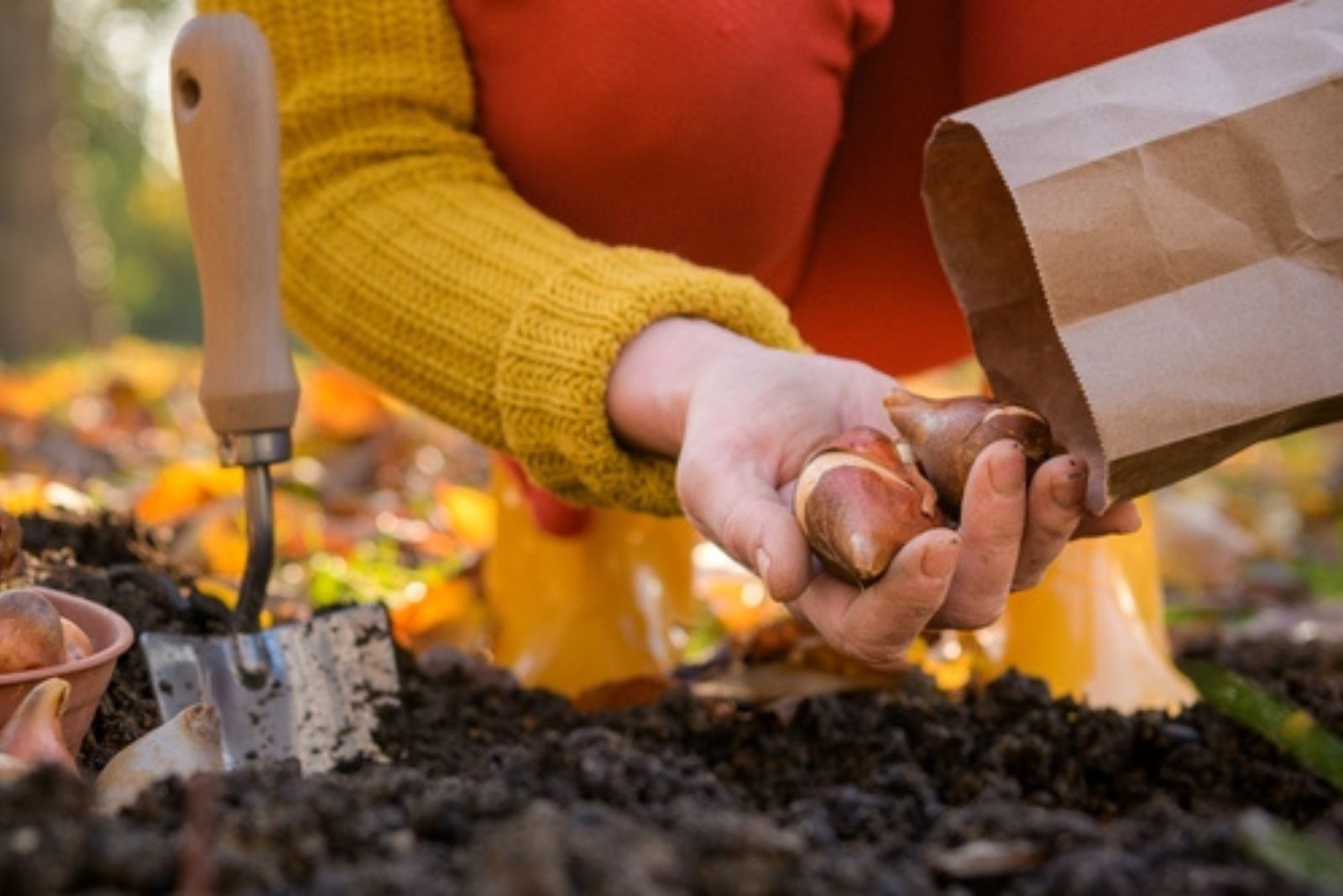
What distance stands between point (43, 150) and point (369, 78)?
6.69 metres

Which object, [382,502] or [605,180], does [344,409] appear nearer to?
[382,502]

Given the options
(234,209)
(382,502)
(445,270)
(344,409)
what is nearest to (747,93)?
(445,270)

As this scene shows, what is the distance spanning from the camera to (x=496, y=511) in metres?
2.12

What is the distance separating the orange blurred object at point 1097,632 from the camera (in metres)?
1.76

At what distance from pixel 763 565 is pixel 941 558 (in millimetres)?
132

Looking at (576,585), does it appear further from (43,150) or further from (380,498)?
(43,150)

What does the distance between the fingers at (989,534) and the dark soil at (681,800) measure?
0.14m

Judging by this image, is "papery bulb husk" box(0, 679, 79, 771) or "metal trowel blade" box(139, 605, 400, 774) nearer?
"papery bulb husk" box(0, 679, 79, 771)

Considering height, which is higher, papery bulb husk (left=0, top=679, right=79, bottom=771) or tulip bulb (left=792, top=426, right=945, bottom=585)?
tulip bulb (left=792, top=426, right=945, bottom=585)

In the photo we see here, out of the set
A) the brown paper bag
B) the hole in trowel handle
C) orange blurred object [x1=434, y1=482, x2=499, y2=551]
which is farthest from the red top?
orange blurred object [x1=434, y1=482, x2=499, y2=551]

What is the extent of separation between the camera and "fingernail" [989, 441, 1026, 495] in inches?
42.6

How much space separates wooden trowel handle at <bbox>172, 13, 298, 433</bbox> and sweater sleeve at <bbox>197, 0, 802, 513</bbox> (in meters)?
0.14

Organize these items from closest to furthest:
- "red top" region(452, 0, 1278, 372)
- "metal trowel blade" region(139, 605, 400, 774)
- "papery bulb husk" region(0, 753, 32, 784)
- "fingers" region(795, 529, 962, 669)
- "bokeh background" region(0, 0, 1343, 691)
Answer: "papery bulb husk" region(0, 753, 32, 784)
"fingers" region(795, 529, 962, 669)
"metal trowel blade" region(139, 605, 400, 774)
"red top" region(452, 0, 1278, 372)
"bokeh background" region(0, 0, 1343, 691)

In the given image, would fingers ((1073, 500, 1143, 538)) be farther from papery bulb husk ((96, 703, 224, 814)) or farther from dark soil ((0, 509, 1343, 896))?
papery bulb husk ((96, 703, 224, 814))
